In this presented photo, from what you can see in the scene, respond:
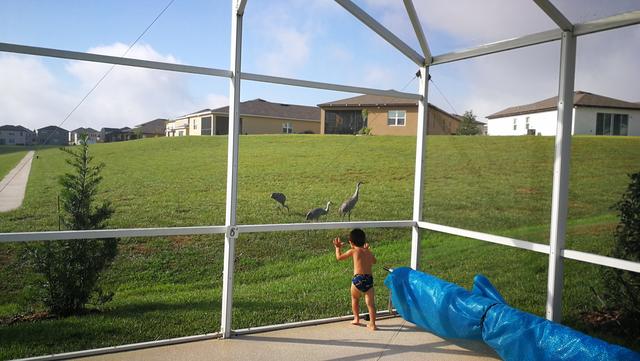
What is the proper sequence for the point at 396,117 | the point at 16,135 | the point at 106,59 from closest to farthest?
1. the point at 106,59
2. the point at 16,135
3. the point at 396,117

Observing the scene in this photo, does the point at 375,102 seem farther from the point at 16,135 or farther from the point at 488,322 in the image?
the point at 16,135

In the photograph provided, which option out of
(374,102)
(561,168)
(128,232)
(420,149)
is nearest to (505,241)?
(561,168)

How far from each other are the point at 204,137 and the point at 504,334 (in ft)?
16.5

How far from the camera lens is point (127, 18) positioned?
4422mm

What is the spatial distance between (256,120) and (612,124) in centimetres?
432

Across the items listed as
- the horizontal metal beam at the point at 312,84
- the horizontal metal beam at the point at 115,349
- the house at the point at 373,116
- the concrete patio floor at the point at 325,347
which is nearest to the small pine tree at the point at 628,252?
the concrete patio floor at the point at 325,347

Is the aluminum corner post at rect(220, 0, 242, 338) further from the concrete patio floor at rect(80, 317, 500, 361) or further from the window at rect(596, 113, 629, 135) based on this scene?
the window at rect(596, 113, 629, 135)

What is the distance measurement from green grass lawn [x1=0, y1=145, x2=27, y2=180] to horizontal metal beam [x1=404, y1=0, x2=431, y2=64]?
3954mm

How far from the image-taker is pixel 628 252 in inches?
168

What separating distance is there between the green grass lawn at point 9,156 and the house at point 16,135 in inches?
2.1

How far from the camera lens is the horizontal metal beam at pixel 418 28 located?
4814 mm

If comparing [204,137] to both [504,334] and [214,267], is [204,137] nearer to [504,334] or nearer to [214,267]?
[214,267]

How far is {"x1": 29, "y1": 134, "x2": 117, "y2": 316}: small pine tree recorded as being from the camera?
5035mm

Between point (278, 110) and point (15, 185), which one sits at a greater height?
point (278, 110)
